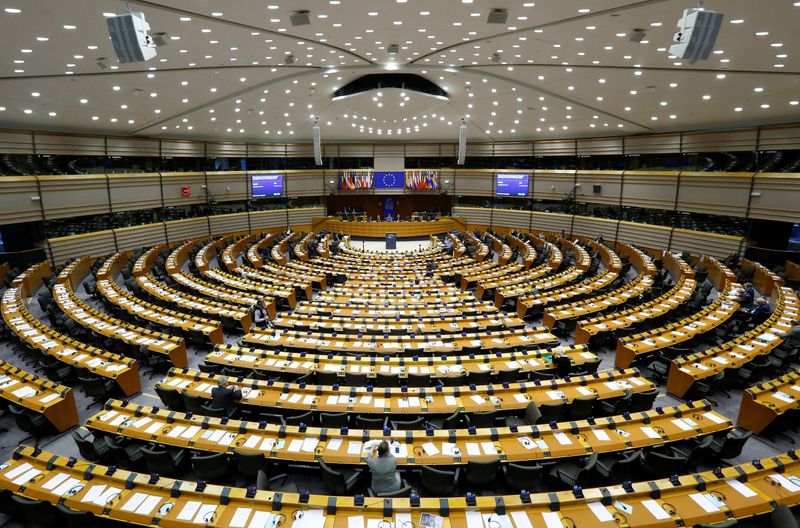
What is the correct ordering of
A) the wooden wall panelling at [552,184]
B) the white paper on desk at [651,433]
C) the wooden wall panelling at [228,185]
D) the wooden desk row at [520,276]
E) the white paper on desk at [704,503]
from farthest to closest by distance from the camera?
the wooden wall panelling at [228,185] → the wooden wall panelling at [552,184] → the wooden desk row at [520,276] → the white paper on desk at [651,433] → the white paper on desk at [704,503]

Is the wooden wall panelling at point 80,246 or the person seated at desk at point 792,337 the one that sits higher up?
the wooden wall panelling at point 80,246

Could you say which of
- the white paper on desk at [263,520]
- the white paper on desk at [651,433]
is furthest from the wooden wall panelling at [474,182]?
the white paper on desk at [263,520]

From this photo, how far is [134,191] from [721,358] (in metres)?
29.7

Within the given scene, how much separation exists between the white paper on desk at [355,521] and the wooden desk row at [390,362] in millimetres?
4094

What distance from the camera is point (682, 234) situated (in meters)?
23.3

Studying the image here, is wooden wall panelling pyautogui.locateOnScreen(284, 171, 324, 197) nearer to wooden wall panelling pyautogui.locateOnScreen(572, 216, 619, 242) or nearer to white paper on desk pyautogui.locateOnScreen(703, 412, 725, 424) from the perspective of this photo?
wooden wall panelling pyautogui.locateOnScreen(572, 216, 619, 242)

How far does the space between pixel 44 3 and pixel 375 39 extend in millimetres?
7340

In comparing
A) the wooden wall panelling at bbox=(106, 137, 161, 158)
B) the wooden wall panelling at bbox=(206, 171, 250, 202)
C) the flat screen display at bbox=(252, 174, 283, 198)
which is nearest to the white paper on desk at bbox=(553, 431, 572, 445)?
the wooden wall panelling at bbox=(106, 137, 161, 158)

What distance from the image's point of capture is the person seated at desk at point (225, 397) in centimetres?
794

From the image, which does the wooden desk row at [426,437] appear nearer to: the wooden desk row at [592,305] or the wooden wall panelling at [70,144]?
the wooden desk row at [592,305]

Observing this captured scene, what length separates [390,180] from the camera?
116 ft

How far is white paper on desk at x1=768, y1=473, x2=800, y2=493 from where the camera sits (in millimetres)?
5625

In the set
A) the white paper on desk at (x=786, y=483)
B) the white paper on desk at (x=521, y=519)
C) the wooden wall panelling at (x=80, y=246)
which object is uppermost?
the wooden wall panelling at (x=80, y=246)

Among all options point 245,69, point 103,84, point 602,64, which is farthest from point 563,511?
point 103,84
